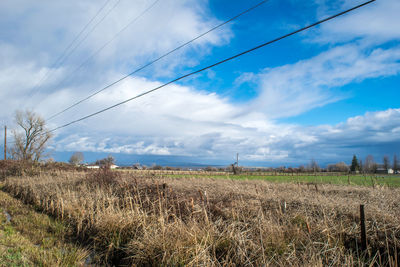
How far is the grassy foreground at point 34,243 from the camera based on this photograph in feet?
16.6

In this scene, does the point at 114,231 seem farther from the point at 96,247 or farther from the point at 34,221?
the point at 34,221

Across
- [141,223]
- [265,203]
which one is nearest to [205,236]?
[141,223]

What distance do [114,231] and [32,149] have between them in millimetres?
46597

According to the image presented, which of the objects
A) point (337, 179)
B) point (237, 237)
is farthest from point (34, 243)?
point (337, 179)

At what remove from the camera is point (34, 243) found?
268 inches

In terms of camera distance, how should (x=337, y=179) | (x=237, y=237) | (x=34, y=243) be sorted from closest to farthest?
(x=237, y=237)
(x=34, y=243)
(x=337, y=179)

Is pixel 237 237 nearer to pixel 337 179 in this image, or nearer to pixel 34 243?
pixel 34 243

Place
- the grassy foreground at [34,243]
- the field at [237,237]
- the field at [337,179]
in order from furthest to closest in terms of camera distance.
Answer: the field at [337,179] < the grassy foreground at [34,243] < the field at [237,237]

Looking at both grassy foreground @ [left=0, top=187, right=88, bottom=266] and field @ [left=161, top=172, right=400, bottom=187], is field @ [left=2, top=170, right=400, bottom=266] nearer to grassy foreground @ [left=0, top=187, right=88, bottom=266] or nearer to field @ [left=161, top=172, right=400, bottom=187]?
grassy foreground @ [left=0, top=187, right=88, bottom=266]

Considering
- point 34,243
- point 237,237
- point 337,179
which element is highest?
point 237,237

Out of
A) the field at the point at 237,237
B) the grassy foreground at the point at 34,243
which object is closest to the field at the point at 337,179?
the field at the point at 237,237

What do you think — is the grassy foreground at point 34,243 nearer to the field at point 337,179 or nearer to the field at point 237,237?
the field at point 237,237

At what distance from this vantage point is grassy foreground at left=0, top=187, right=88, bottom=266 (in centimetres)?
507

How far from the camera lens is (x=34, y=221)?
902cm
